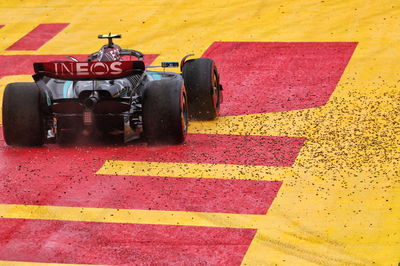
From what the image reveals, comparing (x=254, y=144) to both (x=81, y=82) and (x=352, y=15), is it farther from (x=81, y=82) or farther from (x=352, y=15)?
(x=352, y=15)

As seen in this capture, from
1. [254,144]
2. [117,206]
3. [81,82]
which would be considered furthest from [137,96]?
[117,206]

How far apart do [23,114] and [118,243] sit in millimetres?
4929

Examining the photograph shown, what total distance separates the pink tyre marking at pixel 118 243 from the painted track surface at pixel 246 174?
25 millimetres

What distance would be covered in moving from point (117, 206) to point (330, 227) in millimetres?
3048

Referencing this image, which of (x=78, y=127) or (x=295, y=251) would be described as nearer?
(x=295, y=251)

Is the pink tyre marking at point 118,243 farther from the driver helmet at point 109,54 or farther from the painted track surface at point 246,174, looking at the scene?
the driver helmet at point 109,54

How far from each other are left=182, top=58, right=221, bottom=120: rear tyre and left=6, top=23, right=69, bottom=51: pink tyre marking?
28.2 ft

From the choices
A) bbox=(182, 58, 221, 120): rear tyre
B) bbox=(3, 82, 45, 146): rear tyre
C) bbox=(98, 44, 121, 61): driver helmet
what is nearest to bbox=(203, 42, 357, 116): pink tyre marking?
bbox=(182, 58, 221, 120): rear tyre

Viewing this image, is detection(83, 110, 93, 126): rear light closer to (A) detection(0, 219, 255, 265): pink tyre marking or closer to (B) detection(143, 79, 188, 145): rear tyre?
(B) detection(143, 79, 188, 145): rear tyre

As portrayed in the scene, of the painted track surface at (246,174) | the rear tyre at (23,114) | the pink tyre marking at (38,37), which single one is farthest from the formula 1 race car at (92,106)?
the pink tyre marking at (38,37)

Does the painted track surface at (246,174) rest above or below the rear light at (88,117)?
below

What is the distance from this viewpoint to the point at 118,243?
1266cm

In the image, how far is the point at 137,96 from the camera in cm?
1733

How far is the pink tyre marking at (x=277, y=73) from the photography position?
20422 millimetres
